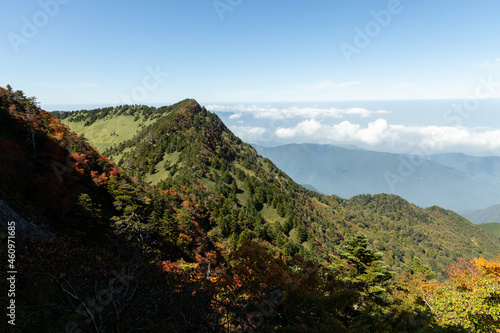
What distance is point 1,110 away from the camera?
3831 cm

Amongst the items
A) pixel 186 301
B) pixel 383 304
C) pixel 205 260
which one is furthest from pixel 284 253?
pixel 186 301

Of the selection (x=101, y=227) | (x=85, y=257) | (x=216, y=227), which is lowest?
(x=216, y=227)

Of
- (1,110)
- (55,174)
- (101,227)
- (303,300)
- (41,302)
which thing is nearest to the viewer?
(41,302)

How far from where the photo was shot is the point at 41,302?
→ 1461cm

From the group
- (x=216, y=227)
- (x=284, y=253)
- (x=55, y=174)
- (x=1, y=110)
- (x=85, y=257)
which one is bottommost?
(x=284, y=253)

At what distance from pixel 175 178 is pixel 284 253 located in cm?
7081

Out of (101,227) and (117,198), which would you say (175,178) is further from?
(101,227)

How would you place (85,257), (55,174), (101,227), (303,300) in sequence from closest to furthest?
(85,257) < (303,300) < (101,227) < (55,174)

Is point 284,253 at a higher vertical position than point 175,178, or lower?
lower

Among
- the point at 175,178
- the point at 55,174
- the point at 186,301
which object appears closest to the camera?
the point at 186,301

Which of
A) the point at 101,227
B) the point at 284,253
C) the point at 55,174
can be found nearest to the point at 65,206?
the point at 101,227

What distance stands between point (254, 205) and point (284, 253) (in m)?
44.9

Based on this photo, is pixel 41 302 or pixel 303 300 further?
pixel 303 300

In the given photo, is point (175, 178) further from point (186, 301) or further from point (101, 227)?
point (186, 301)
